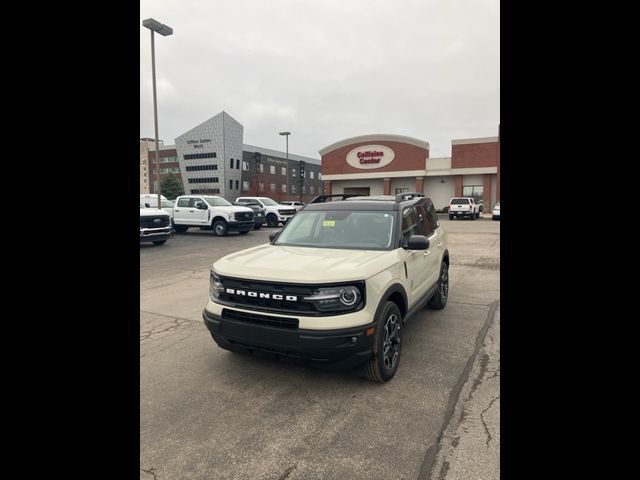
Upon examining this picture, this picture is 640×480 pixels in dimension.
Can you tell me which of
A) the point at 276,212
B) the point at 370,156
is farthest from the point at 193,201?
the point at 370,156

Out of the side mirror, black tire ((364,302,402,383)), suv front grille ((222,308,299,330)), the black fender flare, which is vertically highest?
the side mirror

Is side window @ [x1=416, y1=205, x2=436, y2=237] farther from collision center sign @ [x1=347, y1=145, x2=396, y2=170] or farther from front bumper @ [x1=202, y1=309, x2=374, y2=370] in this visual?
collision center sign @ [x1=347, y1=145, x2=396, y2=170]

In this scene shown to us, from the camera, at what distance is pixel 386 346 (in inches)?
144

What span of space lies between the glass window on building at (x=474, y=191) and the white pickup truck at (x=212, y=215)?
2840 centimetres

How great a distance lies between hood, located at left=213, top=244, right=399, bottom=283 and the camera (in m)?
3.31

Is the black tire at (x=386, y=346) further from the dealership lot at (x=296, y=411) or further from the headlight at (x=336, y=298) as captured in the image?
the headlight at (x=336, y=298)

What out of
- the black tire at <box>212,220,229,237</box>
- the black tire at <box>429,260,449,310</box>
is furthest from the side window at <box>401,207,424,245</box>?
the black tire at <box>212,220,229,237</box>

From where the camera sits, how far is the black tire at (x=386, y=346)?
3.43m

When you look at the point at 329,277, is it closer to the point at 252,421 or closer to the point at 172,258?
the point at 252,421

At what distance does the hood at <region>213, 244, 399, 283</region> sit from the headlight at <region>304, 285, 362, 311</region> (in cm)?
9

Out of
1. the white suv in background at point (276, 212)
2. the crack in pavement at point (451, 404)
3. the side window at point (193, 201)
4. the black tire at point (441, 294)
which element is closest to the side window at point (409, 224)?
the black tire at point (441, 294)
